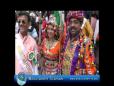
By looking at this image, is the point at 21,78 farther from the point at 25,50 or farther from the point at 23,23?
the point at 23,23

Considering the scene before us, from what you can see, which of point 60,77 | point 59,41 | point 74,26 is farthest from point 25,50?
point 74,26

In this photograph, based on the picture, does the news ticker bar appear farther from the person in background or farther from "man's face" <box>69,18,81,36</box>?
"man's face" <box>69,18,81,36</box>

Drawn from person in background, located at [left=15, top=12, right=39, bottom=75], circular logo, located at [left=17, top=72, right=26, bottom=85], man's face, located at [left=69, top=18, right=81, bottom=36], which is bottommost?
circular logo, located at [left=17, top=72, right=26, bottom=85]

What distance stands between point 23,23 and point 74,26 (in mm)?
614

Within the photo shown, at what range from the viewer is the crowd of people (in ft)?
10.5

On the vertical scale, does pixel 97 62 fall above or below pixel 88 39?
below

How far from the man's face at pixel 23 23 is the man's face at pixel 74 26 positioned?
522mm

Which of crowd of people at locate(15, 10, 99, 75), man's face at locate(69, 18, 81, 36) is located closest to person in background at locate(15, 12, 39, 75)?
crowd of people at locate(15, 10, 99, 75)

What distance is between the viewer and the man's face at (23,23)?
3215 mm

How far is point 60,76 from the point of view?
10.5 feet

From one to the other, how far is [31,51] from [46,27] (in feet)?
1.12
